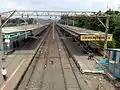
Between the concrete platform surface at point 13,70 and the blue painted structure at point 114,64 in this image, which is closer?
the concrete platform surface at point 13,70

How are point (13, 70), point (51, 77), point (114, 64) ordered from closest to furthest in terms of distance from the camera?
1. point (114, 64)
2. point (51, 77)
3. point (13, 70)

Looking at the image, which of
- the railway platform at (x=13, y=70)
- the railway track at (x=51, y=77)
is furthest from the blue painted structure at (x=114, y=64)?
the railway platform at (x=13, y=70)

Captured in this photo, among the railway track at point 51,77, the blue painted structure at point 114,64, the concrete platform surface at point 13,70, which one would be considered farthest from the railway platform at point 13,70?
the blue painted structure at point 114,64

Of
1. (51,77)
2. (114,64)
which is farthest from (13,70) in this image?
(114,64)

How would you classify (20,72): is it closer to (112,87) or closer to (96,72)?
(96,72)

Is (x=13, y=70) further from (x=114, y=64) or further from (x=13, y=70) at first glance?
(x=114, y=64)

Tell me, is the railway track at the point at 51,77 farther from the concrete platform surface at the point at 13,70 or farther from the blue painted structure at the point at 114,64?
the blue painted structure at the point at 114,64

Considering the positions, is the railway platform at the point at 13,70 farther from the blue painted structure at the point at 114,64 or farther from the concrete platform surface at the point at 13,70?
the blue painted structure at the point at 114,64

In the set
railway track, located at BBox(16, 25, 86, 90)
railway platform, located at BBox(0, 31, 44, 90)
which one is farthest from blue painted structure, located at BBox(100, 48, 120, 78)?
railway platform, located at BBox(0, 31, 44, 90)

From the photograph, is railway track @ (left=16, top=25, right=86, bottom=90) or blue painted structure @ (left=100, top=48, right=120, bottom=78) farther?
blue painted structure @ (left=100, top=48, right=120, bottom=78)

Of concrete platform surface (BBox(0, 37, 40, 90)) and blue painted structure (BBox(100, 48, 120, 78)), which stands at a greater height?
blue painted structure (BBox(100, 48, 120, 78))

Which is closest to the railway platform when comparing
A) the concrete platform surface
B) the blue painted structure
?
the concrete platform surface

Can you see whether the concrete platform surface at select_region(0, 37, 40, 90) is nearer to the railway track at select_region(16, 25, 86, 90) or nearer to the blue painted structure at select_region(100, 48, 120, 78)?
the railway track at select_region(16, 25, 86, 90)

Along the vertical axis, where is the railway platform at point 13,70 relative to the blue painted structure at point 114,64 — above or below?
below
